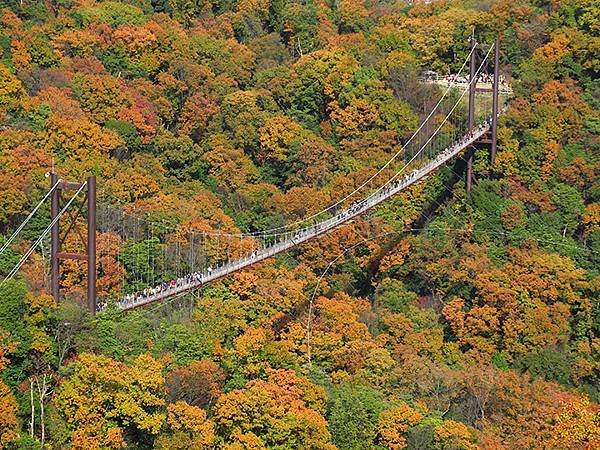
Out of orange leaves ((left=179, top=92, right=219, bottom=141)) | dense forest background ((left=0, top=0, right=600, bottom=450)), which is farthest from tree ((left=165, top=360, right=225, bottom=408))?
orange leaves ((left=179, top=92, right=219, bottom=141))

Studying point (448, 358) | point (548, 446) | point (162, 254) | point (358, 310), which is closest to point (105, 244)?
point (162, 254)

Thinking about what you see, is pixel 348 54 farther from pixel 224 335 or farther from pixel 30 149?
pixel 224 335

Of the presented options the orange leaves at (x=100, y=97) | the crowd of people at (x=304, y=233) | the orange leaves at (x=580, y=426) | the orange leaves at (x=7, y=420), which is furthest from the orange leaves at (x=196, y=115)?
the orange leaves at (x=580, y=426)

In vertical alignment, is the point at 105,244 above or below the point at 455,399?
above

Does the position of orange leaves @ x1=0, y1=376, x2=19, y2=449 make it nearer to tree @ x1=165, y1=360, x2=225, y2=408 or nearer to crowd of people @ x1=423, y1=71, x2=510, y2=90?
tree @ x1=165, y1=360, x2=225, y2=408

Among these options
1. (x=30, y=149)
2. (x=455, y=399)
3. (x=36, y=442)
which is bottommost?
(x=455, y=399)

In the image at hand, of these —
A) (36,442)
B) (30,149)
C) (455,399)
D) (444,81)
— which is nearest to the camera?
(36,442)
